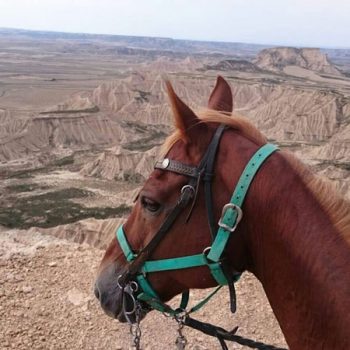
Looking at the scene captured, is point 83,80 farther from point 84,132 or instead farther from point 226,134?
point 226,134

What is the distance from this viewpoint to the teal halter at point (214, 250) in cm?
218

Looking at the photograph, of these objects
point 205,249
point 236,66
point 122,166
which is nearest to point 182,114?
point 205,249

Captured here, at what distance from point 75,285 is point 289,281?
5408 millimetres

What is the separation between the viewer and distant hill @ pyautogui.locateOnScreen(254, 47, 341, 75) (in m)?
139

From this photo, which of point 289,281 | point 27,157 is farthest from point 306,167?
point 27,157

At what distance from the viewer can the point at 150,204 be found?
241 cm

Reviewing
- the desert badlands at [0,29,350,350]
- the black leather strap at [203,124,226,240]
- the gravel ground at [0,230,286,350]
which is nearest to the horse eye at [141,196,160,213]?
the black leather strap at [203,124,226,240]

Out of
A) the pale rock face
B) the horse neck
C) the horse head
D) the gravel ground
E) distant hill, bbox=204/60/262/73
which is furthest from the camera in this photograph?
distant hill, bbox=204/60/262/73

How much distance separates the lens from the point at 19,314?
248 inches

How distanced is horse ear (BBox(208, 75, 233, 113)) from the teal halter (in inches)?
19.7

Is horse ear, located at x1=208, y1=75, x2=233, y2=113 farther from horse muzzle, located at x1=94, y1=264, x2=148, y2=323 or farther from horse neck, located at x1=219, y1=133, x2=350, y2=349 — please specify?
horse muzzle, located at x1=94, y1=264, x2=148, y2=323

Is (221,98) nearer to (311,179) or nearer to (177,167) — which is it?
(177,167)

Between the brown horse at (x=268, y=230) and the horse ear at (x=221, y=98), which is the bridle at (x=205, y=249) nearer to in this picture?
the brown horse at (x=268, y=230)

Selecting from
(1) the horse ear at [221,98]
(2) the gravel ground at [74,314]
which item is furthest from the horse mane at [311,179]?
(2) the gravel ground at [74,314]
